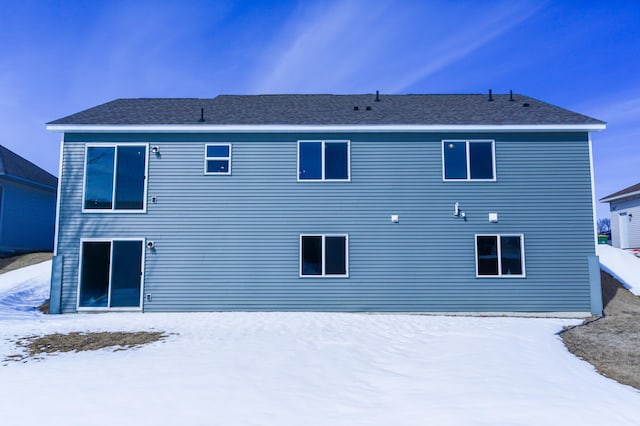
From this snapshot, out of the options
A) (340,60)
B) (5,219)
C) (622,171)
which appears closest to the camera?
(340,60)

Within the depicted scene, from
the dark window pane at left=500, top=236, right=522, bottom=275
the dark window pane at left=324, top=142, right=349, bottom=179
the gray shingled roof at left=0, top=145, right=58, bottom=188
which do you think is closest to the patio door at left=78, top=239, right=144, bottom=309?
the dark window pane at left=324, top=142, right=349, bottom=179

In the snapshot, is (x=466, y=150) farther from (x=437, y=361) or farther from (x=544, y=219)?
(x=437, y=361)

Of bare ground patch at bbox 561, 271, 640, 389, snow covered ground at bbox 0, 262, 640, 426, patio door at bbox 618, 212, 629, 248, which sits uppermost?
patio door at bbox 618, 212, 629, 248

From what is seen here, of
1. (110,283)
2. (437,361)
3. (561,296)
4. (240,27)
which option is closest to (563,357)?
(437,361)

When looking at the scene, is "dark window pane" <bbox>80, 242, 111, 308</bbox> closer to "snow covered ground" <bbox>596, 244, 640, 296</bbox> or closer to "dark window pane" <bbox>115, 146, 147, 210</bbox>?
"dark window pane" <bbox>115, 146, 147, 210</bbox>

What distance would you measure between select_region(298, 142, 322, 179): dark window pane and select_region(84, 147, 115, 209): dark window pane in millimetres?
5362

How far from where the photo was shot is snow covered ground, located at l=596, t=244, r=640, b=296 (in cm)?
1416

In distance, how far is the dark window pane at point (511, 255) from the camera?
1083cm

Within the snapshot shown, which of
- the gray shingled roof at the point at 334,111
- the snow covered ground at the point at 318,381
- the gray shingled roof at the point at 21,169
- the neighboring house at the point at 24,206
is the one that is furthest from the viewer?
the gray shingled roof at the point at 21,169

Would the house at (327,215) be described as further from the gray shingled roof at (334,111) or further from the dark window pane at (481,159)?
the gray shingled roof at (334,111)

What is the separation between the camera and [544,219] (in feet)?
36.0

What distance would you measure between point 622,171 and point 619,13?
81.1 ft

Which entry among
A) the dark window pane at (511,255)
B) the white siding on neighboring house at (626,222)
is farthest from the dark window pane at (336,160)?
the white siding on neighboring house at (626,222)

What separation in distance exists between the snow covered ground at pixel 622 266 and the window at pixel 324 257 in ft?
32.4
